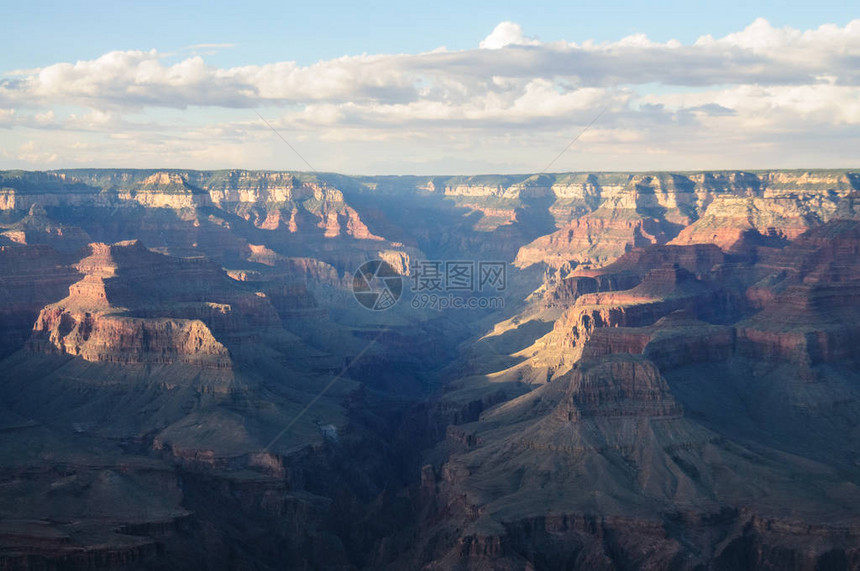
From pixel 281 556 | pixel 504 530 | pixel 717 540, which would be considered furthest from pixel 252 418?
pixel 717 540

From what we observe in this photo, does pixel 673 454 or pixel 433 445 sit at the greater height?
pixel 673 454

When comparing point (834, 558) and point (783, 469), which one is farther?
point (783, 469)

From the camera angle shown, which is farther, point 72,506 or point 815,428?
point 815,428

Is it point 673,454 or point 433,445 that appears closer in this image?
point 673,454

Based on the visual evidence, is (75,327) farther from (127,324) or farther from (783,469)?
(783,469)

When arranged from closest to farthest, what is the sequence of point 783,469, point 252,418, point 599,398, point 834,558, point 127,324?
point 834,558
point 783,469
point 599,398
point 252,418
point 127,324

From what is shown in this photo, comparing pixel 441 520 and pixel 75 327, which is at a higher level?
pixel 75 327

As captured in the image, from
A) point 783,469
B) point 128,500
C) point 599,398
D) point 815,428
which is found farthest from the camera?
point 815,428

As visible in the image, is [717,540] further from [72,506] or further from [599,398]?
[72,506]

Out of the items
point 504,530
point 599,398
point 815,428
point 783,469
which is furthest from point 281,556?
Answer: point 815,428
